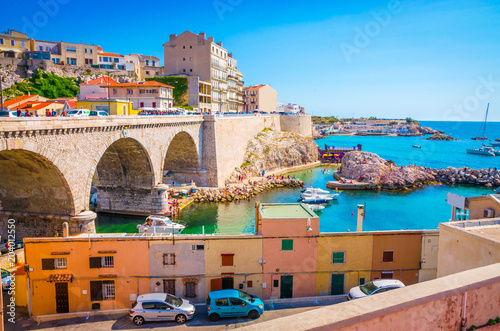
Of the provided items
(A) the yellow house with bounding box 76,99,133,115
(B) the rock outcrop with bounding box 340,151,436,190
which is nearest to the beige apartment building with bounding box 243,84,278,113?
(B) the rock outcrop with bounding box 340,151,436,190

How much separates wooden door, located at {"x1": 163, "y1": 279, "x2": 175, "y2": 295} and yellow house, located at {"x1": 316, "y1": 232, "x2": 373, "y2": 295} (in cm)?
606

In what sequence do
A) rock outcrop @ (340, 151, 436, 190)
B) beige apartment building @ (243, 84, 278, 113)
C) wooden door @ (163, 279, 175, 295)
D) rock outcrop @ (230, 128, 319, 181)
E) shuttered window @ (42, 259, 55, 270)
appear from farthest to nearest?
1. beige apartment building @ (243, 84, 278, 113)
2. rock outcrop @ (230, 128, 319, 181)
3. rock outcrop @ (340, 151, 436, 190)
4. wooden door @ (163, 279, 175, 295)
5. shuttered window @ (42, 259, 55, 270)

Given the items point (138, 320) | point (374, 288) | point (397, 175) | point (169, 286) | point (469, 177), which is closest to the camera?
point (138, 320)

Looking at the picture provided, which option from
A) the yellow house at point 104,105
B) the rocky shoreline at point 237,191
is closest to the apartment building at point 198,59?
the rocky shoreline at point 237,191

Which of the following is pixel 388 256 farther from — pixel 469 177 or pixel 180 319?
pixel 469 177

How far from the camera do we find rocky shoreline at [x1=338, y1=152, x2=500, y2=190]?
50.8 metres

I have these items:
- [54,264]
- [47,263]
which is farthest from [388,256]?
[47,263]

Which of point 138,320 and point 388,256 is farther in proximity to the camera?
point 388,256

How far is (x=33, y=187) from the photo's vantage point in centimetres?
2297

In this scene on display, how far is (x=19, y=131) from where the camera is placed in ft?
59.1

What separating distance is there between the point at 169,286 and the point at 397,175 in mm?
43575

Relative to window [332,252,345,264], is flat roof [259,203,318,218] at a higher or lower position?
higher

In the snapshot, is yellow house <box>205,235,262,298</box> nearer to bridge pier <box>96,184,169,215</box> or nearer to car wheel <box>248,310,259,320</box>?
car wheel <box>248,310,259,320</box>

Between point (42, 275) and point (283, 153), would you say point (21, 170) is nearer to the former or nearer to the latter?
point (42, 275)
